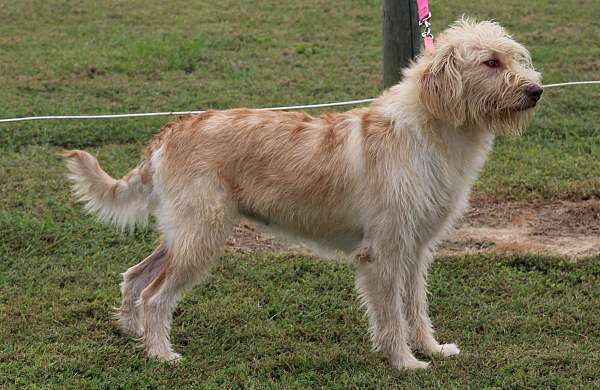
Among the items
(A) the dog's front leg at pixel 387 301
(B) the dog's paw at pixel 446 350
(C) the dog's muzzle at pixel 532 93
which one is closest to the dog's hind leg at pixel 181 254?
(A) the dog's front leg at pixel 387 301

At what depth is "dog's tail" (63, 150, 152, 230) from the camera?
17.6ft

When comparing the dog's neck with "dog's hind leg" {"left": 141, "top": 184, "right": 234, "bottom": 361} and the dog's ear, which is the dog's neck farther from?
"dog's hind leg" {"left": 141, "top": 184, "right": 234, "bottom": 361}

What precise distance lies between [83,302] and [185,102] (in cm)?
446

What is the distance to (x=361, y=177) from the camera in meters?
4.91

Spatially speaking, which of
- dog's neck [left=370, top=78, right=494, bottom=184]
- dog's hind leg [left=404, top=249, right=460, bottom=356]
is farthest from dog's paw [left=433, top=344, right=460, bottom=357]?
dog's neck [left=370, top=78, right=494, bottom=184]

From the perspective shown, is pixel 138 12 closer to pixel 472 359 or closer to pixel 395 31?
pixel 395 31

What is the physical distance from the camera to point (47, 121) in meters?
9.38

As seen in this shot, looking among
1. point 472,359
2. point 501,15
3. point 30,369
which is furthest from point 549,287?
point 501,15

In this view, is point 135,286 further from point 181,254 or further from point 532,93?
point 532,93

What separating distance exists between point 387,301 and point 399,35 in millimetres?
2827

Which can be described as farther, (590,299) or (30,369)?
(590,299)

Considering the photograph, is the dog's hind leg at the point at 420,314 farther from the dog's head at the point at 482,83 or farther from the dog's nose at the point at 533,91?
Result: the dog's nose at the point at 533,91

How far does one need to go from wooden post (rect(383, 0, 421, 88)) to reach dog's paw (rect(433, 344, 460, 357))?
→ 2.67m

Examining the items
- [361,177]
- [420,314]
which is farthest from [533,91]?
[420,314]
